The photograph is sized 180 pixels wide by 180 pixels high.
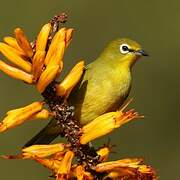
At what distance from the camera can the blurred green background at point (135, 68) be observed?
11.2 metres

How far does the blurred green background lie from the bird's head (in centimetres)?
295

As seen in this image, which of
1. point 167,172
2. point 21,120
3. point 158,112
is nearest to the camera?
point 21,120

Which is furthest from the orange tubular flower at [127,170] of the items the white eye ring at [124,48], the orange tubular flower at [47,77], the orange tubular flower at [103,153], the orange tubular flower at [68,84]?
the white eye ring at [124,48]

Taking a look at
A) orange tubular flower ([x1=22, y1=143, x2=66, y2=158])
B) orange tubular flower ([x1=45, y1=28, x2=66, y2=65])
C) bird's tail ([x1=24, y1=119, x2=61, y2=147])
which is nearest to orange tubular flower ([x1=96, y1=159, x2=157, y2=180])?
orange tubular flower ([x1=22, y1=143, x2=66, y2=158])

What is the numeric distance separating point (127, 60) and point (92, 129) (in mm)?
2091

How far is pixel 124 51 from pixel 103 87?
24.0 inches

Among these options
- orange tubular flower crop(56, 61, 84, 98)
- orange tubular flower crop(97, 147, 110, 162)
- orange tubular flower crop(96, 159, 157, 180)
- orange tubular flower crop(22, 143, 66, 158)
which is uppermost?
orange tubular flower crop(56, 61, 84, 98)

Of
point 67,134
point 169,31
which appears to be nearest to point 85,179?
point 67,134

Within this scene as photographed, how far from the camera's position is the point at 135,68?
1254cm

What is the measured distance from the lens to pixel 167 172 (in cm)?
1084

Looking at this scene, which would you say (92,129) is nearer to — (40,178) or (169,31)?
(40,178)

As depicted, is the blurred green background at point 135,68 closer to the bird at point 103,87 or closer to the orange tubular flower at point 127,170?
the bird at point 103,87

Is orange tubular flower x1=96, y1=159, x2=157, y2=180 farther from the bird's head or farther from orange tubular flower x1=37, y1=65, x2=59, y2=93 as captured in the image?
the bird's head

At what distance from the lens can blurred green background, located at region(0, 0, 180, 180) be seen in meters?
11.2
